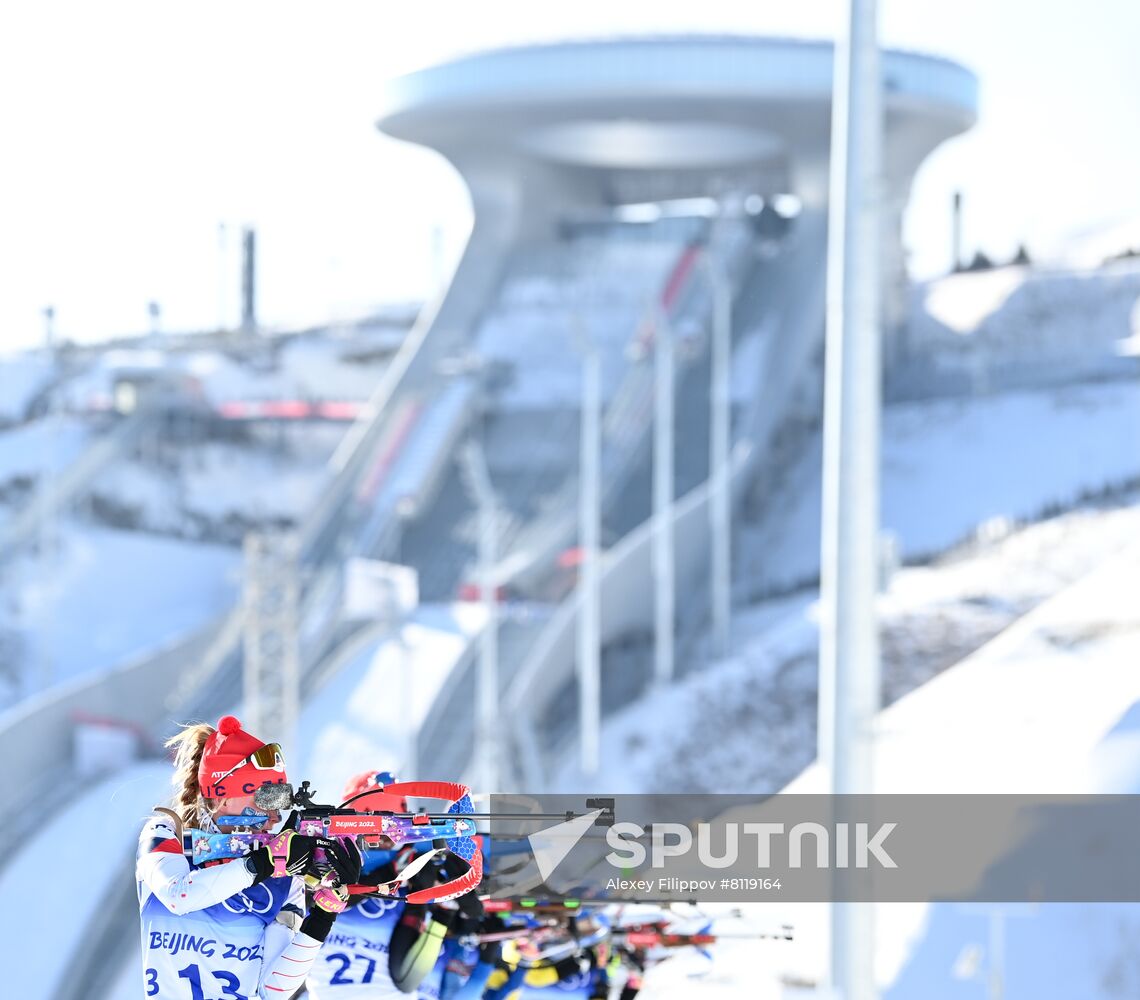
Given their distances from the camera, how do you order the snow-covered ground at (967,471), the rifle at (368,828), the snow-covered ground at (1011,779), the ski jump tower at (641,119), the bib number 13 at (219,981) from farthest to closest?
1. the ski jump tower at (641,119)
2. the snow-covered ground at (967,471)
3. the snow-covered ground at (1011,779)
4. the bib number 13 at (219,981)
5. the rifle at (368,828)

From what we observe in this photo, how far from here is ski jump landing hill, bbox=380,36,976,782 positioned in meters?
44.8

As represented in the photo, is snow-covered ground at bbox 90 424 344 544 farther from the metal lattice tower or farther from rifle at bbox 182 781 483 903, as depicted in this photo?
rifle at bbox 182 781 483 903

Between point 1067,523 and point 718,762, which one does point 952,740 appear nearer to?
point 718,762

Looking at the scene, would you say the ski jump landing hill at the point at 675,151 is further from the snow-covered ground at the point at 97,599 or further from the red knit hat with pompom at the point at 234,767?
the red knit hat with pompom at the point at 234,767

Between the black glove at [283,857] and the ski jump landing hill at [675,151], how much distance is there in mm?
31932

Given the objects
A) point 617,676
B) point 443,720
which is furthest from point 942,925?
point 617,676

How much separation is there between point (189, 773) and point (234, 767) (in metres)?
0.22

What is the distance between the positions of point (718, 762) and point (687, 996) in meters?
22.1

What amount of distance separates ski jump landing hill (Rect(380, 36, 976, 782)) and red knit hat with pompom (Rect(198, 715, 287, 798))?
104ft

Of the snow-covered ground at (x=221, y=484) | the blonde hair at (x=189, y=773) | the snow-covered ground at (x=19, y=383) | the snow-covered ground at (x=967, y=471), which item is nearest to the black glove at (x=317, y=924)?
the blonde hair at (x=189, y=773)

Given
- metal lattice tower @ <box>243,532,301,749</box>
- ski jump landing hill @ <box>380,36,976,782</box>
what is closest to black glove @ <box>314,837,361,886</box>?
metal lattice tower @ <box>243,532,301,749</box>

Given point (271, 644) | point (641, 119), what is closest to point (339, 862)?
point (271, 644)

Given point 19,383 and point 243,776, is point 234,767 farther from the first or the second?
point 19,383

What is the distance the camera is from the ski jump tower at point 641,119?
44969mm
